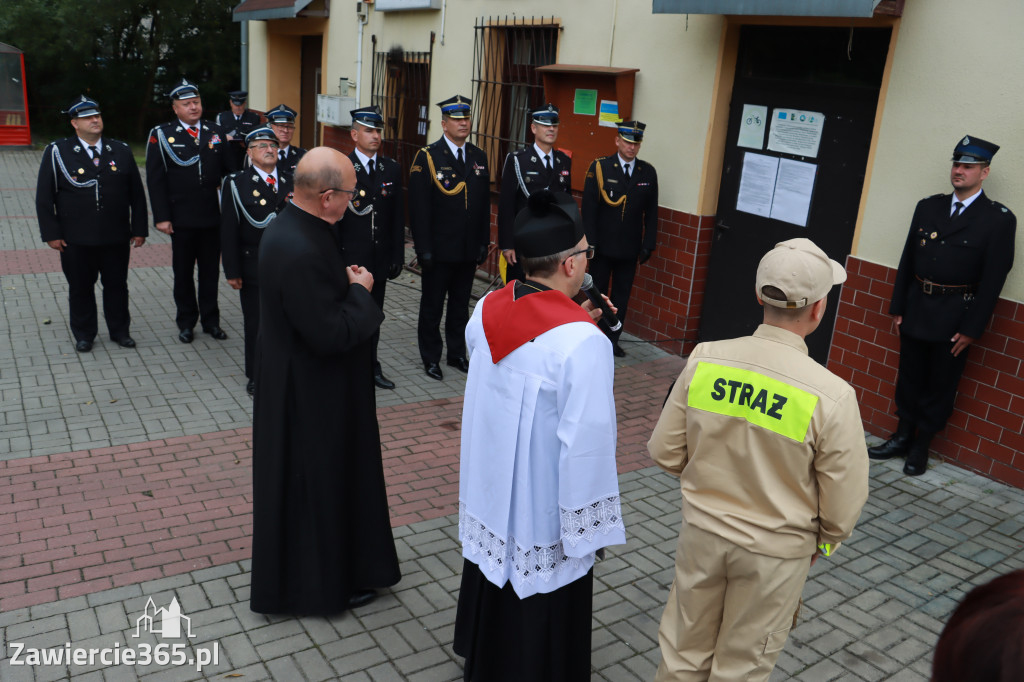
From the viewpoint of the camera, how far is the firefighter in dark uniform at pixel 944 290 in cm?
514

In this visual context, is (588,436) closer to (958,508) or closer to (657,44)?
(958,508)

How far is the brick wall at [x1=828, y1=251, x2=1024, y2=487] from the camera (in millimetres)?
5328

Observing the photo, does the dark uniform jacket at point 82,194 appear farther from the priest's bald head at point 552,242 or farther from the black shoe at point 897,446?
the black shoe at point 897,446

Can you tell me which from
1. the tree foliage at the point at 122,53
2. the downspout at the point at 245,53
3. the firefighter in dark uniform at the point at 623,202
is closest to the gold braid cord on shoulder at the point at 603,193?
the firefighter in dark uniform at the point at 623,202

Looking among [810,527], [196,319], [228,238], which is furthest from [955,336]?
[196,319]

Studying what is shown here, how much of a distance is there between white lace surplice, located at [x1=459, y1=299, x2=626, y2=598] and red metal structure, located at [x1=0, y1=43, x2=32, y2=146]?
24.2 m

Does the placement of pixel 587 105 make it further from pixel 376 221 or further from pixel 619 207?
pixel 376 221

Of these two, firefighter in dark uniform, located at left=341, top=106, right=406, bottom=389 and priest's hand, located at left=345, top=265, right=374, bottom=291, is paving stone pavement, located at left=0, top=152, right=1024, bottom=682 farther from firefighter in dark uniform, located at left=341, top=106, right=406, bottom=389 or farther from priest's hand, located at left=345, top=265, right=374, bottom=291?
priest's hand, located at left=345, top=265, right=374, bottom=291

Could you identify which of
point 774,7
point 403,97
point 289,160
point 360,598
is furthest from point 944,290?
point 403,97

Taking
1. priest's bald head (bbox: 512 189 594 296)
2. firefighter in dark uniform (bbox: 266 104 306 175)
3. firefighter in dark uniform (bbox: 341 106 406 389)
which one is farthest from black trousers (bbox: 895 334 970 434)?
firefighter in dark uniform (bbox: 266 104 306 175)

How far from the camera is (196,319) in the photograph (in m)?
7.72

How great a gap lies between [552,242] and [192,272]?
228 inches

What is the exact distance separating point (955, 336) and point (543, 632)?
3684mm

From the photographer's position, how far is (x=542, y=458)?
9.22ft
